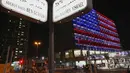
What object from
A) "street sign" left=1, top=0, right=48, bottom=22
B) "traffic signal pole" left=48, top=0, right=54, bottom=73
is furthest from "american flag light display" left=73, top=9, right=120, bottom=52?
"street sign" left=1, top=0, right=48, bottom=22

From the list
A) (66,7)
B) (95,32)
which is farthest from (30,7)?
(95,32)

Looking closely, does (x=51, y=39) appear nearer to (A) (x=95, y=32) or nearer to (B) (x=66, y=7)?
(B) (x=66, y=7)

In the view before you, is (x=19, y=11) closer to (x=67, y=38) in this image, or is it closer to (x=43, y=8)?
(x=43, y=8)

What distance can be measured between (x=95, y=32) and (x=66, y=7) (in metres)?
93.6

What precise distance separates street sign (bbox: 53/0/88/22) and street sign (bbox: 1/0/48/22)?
226 mm

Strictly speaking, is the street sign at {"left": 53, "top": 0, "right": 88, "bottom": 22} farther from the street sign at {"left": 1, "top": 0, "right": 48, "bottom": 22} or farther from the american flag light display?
the american flag light display

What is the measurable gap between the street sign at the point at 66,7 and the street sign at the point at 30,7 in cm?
23

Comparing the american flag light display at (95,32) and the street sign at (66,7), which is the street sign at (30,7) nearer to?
the street sign at (66,7)

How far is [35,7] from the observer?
3.18 meters

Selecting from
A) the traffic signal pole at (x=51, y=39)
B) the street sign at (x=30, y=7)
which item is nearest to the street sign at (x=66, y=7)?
the traffic signal pole at (x=51, y=39)

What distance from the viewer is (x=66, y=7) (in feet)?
10.2

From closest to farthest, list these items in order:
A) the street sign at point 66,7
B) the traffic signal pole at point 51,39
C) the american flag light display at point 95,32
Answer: the street sign at point 66,7, the traffic signal pole at point 51,39, the american flag light display at point 95,32

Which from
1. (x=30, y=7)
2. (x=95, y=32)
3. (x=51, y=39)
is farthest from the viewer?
(x=95, y=32)

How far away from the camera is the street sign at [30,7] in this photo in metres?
2.79
